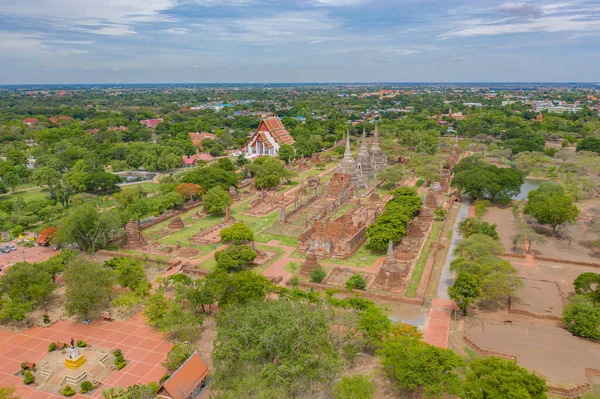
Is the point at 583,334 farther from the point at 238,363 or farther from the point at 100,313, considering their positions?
the point at 100,313

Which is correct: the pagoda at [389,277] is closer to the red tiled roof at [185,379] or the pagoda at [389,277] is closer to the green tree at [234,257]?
the green tree at [234,257]

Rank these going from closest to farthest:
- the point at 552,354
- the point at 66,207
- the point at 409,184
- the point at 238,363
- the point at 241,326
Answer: the point at 238,363 → the point at 241,326 → the point at 552,354 → the point at 66,207 → the point at 409,184

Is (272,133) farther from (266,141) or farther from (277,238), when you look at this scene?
(277,238)

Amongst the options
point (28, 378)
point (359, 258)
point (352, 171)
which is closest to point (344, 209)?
point (352, 171)

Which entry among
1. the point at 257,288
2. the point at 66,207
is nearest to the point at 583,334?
the point at 257,288

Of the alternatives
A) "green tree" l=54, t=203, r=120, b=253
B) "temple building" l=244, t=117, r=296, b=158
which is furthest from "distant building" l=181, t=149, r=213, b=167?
"green tree" l=54, t=203, r=120, b=253
